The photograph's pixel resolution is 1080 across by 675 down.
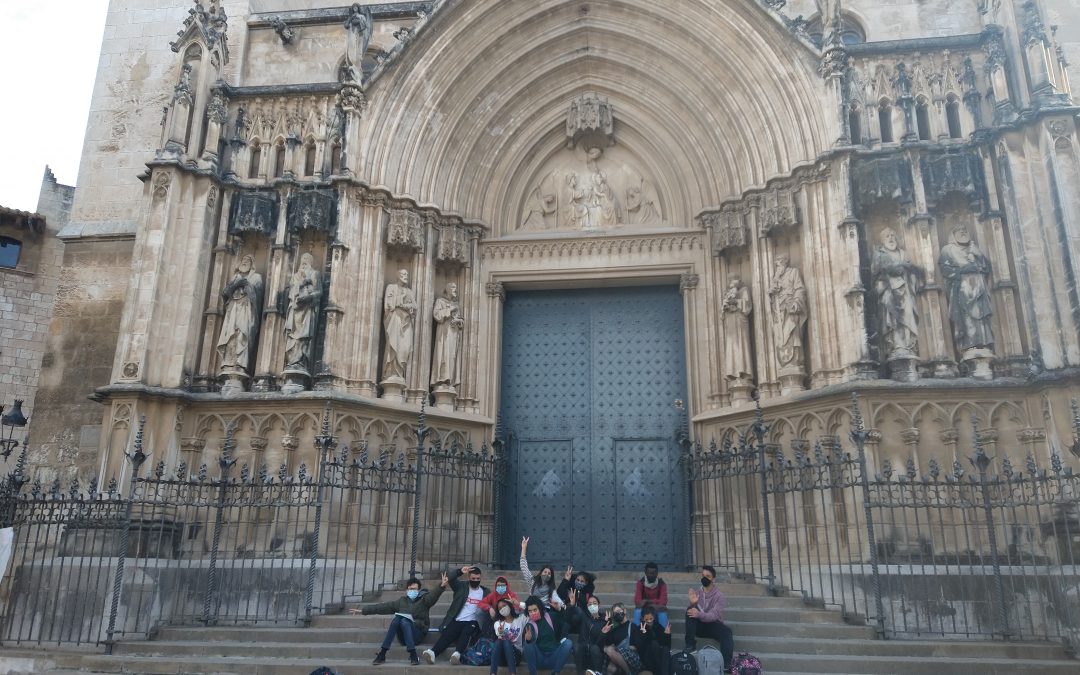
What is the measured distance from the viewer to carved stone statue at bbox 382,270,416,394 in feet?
43.2

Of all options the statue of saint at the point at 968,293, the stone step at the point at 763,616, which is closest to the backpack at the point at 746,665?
the stone step at the point at 763,616

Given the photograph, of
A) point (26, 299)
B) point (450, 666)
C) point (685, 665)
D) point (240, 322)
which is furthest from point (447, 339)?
point (26, 299)

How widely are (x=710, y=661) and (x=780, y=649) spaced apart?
1.14 metres

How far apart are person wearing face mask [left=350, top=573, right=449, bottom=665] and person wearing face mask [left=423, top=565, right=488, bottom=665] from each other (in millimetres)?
153

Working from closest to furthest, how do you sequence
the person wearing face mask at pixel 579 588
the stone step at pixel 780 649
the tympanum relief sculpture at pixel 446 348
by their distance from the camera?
the stone step at pixel 780 649
the person wearing face mask at pixel 579 588
the tympanum relief sculpture at pixel 446 348

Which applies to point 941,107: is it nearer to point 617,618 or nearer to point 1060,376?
point 1060,376

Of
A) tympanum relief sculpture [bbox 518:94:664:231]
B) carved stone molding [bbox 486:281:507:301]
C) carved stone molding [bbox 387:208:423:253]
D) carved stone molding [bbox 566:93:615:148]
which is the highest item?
carved stone molding [bbox 566:93:615:148]

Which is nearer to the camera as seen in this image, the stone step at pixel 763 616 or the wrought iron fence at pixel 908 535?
the wrought iron fence at pixel 908 535

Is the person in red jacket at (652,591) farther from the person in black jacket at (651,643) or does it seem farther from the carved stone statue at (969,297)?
the carved stone statue at (969,297)

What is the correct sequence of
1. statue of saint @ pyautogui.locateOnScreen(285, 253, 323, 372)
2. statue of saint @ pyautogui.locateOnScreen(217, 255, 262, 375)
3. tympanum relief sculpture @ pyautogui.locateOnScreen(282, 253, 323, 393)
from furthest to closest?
statue of saint @ pyautogui.locateOnScreen(217, 255, 262, 375)
statue of saint @ pyautogui.locateOnScreen(285, 253, 323, 372)
tympanum relief sculpture @ pyautogui.locateOnScreen(282, 253, 323, 393)

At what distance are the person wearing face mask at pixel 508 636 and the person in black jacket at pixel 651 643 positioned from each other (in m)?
1.13

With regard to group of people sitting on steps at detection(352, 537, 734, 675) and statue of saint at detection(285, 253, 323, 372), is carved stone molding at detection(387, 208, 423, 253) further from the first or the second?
group of people sitting on steps at detection(352, 537, 734, 675)

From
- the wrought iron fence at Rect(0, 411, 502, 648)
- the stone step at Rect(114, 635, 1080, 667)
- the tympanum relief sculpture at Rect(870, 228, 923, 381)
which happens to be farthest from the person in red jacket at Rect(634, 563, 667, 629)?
the tympanum relief sculpture at Rect(870, 228, 923, 381)

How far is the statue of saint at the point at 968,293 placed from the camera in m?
11.6
